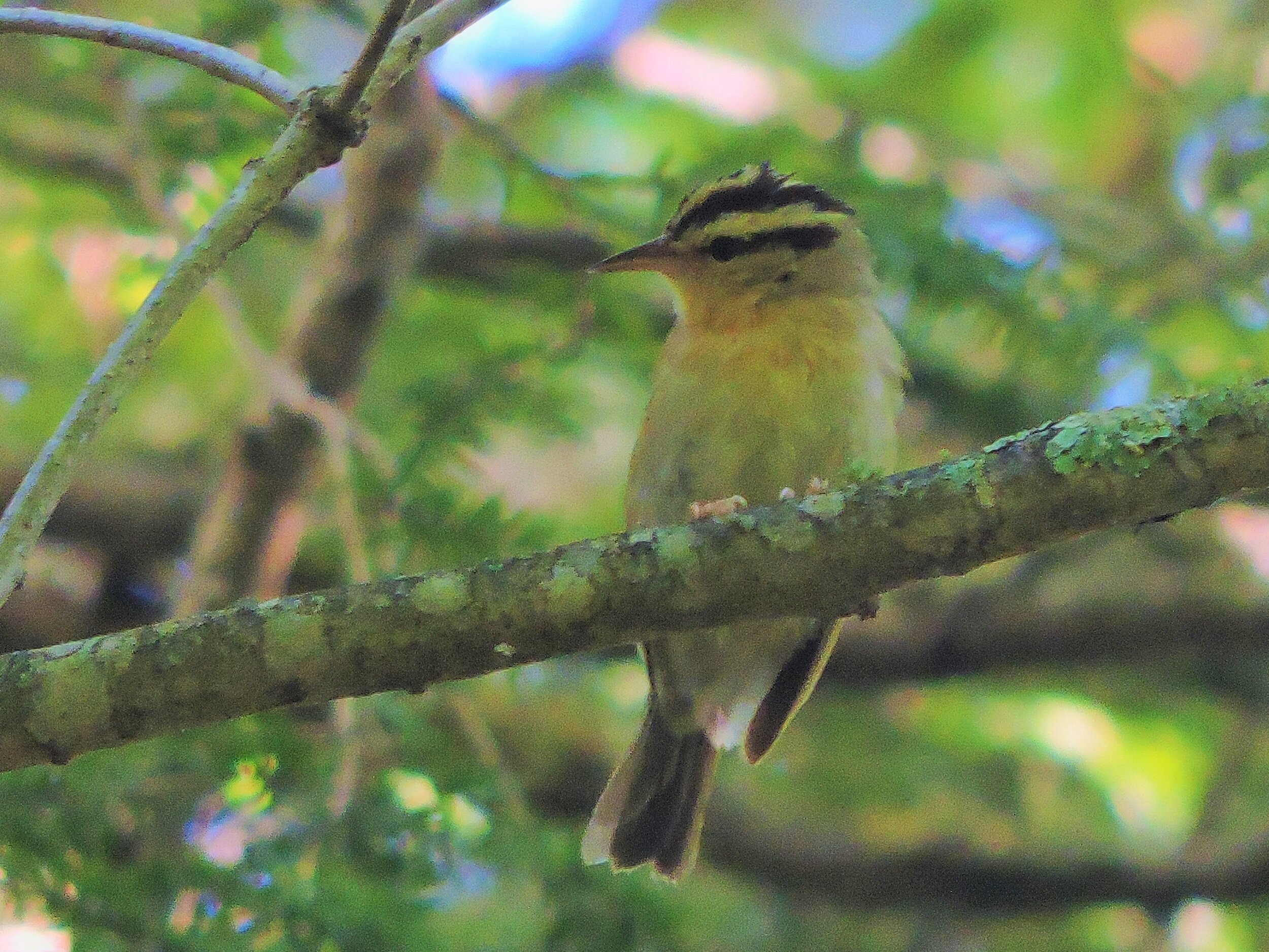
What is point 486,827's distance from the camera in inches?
164

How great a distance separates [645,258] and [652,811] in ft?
5.83

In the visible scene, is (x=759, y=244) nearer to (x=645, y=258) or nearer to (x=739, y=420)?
(x=645, y=258)

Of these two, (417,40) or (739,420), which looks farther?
(739,420)

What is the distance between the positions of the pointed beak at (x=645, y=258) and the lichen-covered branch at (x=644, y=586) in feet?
7.04

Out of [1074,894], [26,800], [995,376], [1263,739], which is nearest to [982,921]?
[1074,894]

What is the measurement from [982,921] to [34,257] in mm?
5110

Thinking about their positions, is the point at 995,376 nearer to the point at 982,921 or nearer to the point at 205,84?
the point at 982,921

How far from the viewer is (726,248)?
477 cm

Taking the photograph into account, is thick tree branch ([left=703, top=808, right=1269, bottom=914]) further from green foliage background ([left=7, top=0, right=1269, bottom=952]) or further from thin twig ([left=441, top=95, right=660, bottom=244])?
thin twig ([left=441, top=95, right=660, bottom=244])

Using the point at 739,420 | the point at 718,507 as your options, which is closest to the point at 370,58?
the point at 718,507

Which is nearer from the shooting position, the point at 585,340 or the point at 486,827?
the point at 486,827

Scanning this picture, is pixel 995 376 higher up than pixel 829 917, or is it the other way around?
pixel 995 376

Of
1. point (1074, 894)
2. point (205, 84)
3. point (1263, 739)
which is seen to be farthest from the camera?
point (1263, 739)

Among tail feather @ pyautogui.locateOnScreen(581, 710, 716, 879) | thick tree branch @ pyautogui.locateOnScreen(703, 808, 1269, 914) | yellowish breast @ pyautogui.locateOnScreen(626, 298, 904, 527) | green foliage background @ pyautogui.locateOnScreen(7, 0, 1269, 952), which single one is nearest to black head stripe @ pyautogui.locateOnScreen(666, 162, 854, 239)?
green foliage background @ pyautogui.locateOnScreen(7, 0, 1269, 952)
